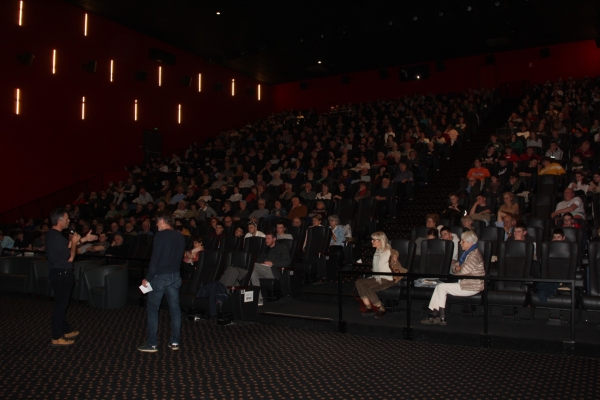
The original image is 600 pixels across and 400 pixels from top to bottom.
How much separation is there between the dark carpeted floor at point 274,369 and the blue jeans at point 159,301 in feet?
0.53

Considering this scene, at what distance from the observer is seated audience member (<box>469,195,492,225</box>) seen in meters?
8.04

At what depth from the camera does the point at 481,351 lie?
4754mm

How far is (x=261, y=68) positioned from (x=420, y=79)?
5746 millimetres

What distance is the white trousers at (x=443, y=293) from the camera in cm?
543

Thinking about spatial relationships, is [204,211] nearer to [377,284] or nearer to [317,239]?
[317,239]

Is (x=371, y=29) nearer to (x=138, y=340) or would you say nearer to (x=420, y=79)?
(x=420, y=79)

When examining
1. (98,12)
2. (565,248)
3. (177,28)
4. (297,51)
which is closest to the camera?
(565,248)

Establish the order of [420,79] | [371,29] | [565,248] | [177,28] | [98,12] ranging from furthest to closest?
[420,79] → [177,28] → [98,12] → [371,29] → [565,248]

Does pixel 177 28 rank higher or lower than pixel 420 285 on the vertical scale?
higher

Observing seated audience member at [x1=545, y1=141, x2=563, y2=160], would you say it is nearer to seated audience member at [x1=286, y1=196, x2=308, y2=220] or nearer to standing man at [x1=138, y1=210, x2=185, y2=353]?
seated audience member at [x1=286, y1=196, x2=308, y2=220]

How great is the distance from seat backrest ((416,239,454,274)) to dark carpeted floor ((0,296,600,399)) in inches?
54.0

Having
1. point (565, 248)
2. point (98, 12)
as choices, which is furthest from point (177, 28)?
point (565, 248)

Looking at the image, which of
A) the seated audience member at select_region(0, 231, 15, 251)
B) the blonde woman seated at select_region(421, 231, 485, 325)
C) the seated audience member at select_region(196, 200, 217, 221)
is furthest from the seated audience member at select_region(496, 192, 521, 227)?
the seated audience member at select_region(0, 231, 15, 251)

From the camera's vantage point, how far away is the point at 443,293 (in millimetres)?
5441
